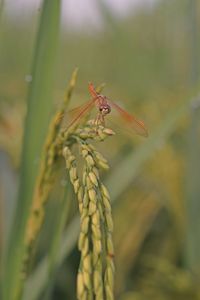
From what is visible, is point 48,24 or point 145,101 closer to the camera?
point 48,24

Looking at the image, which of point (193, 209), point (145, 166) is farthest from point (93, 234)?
point (145, 166)

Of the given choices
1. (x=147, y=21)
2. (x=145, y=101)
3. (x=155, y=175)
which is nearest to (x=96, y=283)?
(x=155, y=175)

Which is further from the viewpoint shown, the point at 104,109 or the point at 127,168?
the point at 127,168

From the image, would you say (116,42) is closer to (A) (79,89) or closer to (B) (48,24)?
(A) (79,89)

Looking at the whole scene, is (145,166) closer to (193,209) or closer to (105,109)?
(193,209)

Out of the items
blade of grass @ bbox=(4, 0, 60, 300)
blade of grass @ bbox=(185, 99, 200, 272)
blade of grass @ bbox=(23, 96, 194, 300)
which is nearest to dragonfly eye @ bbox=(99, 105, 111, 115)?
blade of grass @ bbox=(4, 0, 60, 300)

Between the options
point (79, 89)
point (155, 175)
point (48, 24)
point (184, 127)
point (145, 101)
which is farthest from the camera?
point (79, 89)

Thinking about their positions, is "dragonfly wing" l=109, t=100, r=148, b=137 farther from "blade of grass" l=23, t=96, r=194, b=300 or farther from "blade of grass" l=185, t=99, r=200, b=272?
"blade of grass" l=185, t=99, r=200, b=272
